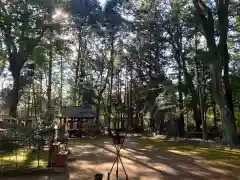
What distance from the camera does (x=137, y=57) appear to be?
106 ft

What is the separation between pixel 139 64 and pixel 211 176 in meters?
25.5

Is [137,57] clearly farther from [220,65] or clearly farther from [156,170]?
[156,170]

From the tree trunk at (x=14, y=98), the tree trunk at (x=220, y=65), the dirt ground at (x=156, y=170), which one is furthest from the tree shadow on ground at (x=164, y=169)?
the tree trunk at (x=14, y=98)

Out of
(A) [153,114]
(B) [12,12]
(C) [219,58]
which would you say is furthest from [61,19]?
(A) [153,114]

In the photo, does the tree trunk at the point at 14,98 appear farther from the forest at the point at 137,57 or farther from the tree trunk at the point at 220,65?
the tree trunk at the point at 220,65

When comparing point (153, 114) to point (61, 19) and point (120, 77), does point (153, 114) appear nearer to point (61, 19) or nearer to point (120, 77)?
point (120, 77)

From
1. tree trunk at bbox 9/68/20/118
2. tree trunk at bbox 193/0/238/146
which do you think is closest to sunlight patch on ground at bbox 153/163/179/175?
tree trunk at bbox 193/0/238/146

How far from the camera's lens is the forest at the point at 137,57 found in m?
17.7

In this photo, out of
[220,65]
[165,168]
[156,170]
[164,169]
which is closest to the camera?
[156,170]

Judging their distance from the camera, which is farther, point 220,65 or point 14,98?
point 14,98

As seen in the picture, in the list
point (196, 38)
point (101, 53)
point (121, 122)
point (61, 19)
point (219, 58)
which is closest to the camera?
point (219, 58)

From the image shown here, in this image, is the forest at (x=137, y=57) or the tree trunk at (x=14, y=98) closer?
the forest at (x=137, y=57)

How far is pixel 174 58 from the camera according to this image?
2848 cm

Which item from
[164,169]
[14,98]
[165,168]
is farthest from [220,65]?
[14,98]
